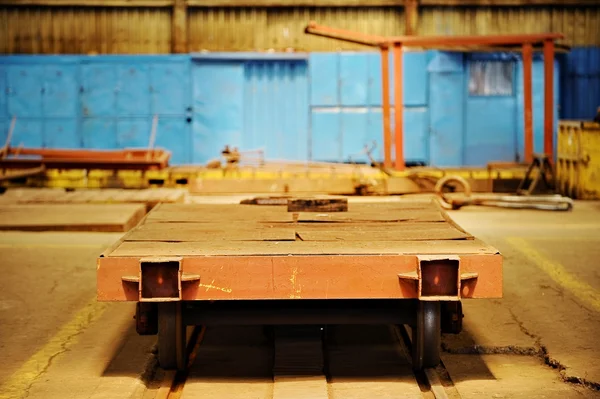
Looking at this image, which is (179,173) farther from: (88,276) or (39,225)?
(88,276)

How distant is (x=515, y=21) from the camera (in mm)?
20844

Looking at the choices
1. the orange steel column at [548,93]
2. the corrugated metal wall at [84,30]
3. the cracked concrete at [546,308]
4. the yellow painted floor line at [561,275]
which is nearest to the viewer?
the cracked concrete at [546,308]

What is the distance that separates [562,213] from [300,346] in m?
8.64

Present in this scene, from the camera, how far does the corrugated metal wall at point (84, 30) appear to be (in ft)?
68.6

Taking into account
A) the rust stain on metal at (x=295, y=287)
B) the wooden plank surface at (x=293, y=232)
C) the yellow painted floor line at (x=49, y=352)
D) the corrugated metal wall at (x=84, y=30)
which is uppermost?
the corrugated metal wall at (x=84, y=30)

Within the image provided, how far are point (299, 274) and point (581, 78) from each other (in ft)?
54.9

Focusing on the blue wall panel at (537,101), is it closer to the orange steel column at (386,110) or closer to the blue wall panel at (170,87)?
the orange steel column at (386,110)

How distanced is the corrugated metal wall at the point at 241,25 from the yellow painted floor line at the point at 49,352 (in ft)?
43.8

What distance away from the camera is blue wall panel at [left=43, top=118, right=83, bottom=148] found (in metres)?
19.8

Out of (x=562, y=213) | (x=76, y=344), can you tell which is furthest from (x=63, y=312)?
(x=562, y=213)

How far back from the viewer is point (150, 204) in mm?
13562

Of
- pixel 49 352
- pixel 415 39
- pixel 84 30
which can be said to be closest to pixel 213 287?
pixel 49 352

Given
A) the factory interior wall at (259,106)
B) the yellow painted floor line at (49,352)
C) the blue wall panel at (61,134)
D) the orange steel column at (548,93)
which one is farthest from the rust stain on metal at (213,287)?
the blue wall panel at (61,134)

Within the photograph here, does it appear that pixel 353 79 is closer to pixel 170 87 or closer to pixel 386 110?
pixel 170 87
